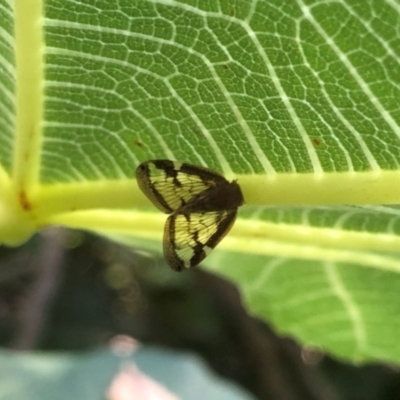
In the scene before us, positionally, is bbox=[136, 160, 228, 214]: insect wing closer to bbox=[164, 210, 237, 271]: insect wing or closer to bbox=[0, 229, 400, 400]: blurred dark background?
bbox=[164, 210, 237, 271]: insect wing

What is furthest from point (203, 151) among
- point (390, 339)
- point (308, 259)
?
point (390, 339)

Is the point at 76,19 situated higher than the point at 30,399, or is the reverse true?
the point at 76,19

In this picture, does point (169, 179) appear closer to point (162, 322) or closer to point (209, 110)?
point (209, 110)

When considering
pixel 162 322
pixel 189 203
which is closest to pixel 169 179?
pixel 189 203

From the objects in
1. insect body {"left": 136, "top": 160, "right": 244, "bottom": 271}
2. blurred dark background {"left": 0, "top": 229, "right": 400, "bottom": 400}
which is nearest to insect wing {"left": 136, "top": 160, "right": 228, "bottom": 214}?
insect body {"left": 136, "top": 160, "right": 244, "bottom": 271}

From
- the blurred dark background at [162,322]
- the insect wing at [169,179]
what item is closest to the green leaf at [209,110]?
the insect wing at [169,179]

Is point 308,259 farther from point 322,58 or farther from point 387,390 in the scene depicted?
point 387,390

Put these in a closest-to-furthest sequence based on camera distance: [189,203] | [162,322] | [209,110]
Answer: [209,110]
[189,203]
[162,322]
